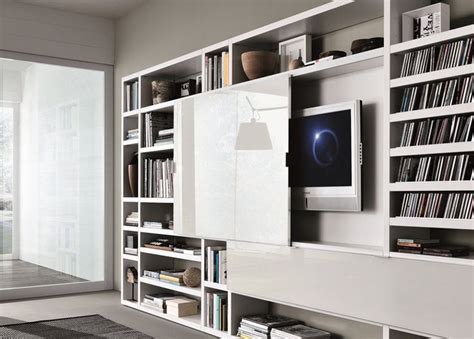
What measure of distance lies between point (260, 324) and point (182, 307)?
41.5 inches

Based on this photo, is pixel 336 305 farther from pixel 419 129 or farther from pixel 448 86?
pixel 448 86

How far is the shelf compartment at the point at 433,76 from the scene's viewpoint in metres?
2.74

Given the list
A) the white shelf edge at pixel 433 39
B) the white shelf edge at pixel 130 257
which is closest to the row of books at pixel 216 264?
the white shelf edge at pixel 130 257

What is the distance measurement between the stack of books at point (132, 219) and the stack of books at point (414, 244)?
9.47 feet

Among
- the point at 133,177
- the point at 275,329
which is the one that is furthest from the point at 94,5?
the point at 275,329

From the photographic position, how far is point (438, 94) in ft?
9.46

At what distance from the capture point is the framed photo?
3.83m

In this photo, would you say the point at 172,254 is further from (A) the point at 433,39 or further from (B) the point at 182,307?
(A) the point at 433,39

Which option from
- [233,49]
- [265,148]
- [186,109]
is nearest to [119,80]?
[186,109]

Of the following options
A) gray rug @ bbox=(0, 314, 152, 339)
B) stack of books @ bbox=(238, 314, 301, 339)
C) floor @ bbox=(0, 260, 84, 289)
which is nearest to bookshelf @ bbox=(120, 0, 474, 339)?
stack of books @ bbox=(238, 314, 301, 339)

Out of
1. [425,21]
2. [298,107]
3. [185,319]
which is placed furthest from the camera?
[185,319]

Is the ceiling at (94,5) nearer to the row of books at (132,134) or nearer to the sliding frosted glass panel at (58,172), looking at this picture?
the sliding frosted glass panel at (58,172)

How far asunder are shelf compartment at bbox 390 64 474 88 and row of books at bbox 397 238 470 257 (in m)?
0.77

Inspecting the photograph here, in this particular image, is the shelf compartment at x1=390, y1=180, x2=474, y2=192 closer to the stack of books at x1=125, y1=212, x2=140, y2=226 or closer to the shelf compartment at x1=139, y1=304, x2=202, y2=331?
the shelf compartment at x1=139, y1=304, x2=202, y2=331
